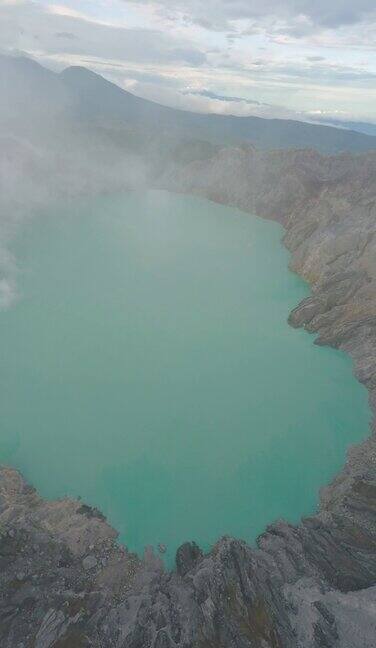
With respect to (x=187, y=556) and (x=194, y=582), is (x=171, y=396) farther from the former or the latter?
(x=194, y=582)

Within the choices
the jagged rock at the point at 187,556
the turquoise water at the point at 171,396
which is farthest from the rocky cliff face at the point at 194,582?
the turquoise water at the point at 171,396

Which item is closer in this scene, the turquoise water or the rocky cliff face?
the rocky cliff face

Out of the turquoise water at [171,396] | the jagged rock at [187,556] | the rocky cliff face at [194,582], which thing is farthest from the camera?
the turquoise water at [171,396]

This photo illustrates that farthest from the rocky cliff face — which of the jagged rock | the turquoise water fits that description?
the turquoise water

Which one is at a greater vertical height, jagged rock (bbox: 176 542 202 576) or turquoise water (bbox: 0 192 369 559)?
turquoise water (bbox: 0 192 369 559)

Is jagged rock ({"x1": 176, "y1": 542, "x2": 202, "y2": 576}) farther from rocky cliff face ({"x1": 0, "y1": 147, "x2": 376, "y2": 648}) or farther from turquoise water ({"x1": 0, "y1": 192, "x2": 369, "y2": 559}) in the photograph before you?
turquoise water ({"x1": 0, "y1": 192, "x2": 369, "y2": 559})

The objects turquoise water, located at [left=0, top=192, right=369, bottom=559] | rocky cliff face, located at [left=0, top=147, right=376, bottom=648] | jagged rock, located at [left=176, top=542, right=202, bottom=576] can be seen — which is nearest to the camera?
rocky cliff face, located at [left=0, top=147, right=376, bottom=648]

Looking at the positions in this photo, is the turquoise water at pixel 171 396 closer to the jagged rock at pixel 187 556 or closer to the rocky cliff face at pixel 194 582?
the jagged rock at pixel 187 556

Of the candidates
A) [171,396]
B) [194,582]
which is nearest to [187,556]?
[194,582]
